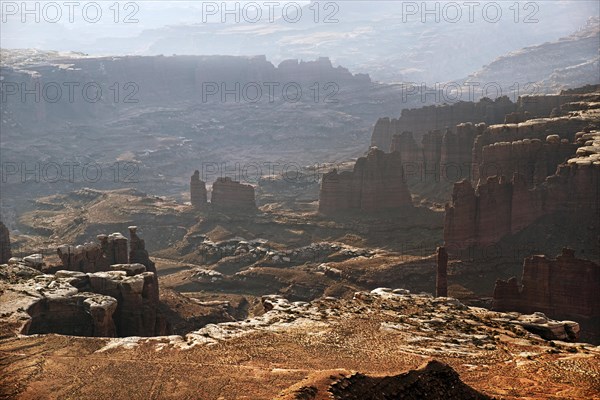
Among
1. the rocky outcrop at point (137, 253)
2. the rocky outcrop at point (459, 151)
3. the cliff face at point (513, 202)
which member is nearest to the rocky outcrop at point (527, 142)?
the rocky outcrop at point (459, 151)

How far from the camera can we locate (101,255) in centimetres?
4597

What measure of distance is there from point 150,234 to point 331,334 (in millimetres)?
49718

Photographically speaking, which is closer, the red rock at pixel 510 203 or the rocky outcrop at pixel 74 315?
the rocky outcrop at pixel 74 315

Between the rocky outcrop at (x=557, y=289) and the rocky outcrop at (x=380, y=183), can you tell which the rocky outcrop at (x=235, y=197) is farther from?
the rocky outcrop at (x=557, y=289)

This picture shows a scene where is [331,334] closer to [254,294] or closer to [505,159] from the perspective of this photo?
[254,294]

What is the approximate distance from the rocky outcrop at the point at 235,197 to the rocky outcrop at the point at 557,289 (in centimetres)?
4103

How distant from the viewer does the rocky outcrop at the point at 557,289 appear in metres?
43.0

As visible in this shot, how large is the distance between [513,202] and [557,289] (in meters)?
12.6

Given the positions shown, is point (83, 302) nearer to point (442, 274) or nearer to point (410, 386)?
point (410, 386)

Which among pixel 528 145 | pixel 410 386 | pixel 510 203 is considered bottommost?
pixel 410 386

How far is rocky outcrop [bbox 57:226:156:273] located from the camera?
44719 mm

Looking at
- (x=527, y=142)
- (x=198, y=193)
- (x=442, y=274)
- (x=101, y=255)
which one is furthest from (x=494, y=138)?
(x=101, y=255)

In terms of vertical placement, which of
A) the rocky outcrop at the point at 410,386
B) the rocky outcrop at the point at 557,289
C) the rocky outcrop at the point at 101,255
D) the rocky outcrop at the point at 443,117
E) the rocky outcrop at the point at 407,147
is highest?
the rocky outcrop at the point at 443,117

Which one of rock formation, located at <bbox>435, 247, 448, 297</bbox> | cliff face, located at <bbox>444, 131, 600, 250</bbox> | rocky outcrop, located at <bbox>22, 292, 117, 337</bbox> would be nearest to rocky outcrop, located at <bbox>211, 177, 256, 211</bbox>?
cliff face, located at <bbox>444, 131, 600, 250</bbox>
